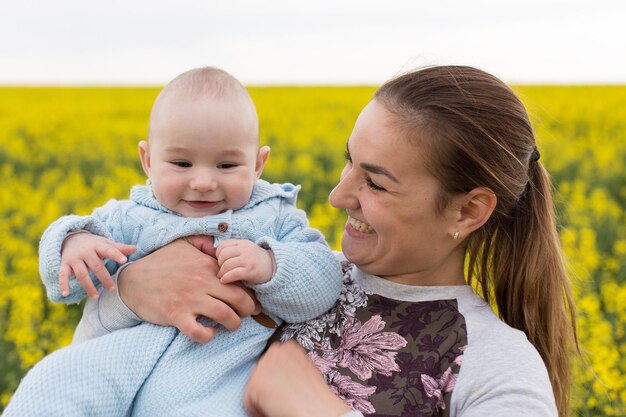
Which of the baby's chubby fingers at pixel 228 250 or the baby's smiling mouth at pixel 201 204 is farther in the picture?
the baby's smiling mouth at pixel 201 204

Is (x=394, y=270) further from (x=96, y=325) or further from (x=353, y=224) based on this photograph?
(x=96, y=325)

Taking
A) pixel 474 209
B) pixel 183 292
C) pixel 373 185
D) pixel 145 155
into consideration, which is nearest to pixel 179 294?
pixel 183 292

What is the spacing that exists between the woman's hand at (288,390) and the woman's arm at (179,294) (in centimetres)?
14

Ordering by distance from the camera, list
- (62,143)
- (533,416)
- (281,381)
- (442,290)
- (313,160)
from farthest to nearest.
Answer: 1. (62,143)
2. (313,160)
3. (442,290)
4. (281,381)
5. (533,416)

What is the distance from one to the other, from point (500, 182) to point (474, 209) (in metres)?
0.10

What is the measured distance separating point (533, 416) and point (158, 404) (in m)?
0.91

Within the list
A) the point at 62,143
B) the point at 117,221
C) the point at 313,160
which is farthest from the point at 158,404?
the point at 62,143

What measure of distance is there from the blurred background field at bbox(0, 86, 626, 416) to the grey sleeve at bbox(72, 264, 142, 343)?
1273 millimetres

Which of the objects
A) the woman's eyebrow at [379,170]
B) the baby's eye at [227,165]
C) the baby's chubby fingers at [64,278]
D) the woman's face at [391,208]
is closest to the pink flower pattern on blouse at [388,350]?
the woman's face at [391,208]

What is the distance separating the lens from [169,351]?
6.63ft

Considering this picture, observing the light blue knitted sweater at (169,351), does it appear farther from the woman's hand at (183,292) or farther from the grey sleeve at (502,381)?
the grey sleeve at (502,381)

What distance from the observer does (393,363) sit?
6.41 ft

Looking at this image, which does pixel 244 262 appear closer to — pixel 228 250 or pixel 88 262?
pixel 228 250

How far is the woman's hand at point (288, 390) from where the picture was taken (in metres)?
1.88
